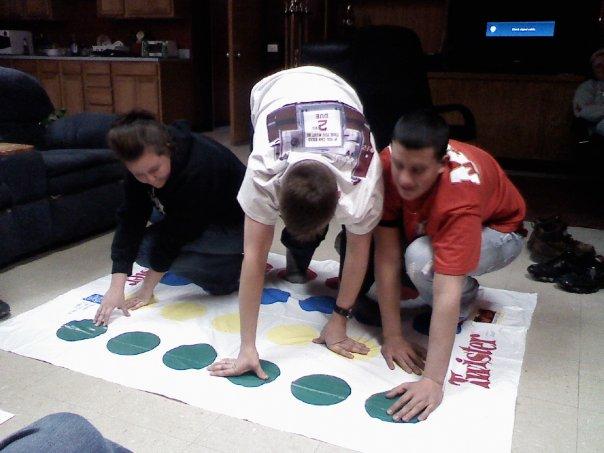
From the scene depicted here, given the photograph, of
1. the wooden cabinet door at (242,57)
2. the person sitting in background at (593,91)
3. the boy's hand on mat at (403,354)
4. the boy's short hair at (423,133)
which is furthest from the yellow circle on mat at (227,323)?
the wooden cabinet door at (242,57)

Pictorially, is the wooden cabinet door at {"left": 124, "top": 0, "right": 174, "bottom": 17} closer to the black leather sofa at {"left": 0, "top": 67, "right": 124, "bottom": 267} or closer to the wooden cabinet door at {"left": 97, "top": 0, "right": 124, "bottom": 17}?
the wooden cabinet door at {"left": 97, "top": 0, "right": 124, "bottom": 17}

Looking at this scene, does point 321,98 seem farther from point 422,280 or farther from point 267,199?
point 422,280

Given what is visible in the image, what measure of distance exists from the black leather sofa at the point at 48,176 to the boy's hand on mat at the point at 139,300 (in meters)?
0.62

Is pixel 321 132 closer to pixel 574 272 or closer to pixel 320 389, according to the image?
pixel 320 389

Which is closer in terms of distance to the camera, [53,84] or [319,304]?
[319,304]

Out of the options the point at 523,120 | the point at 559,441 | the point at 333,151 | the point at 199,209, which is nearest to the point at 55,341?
the point at 199,209

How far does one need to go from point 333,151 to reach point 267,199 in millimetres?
179

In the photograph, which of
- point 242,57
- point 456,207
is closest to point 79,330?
point 456,207

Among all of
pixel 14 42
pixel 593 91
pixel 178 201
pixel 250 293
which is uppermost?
pixel 14 42

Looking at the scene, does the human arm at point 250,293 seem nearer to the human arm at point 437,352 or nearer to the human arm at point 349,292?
the human arm at point 349,292

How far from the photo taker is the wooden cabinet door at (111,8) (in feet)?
17.7

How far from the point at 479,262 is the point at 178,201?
863 mm

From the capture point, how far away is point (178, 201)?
1.64 m

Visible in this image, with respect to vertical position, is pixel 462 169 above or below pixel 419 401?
above
